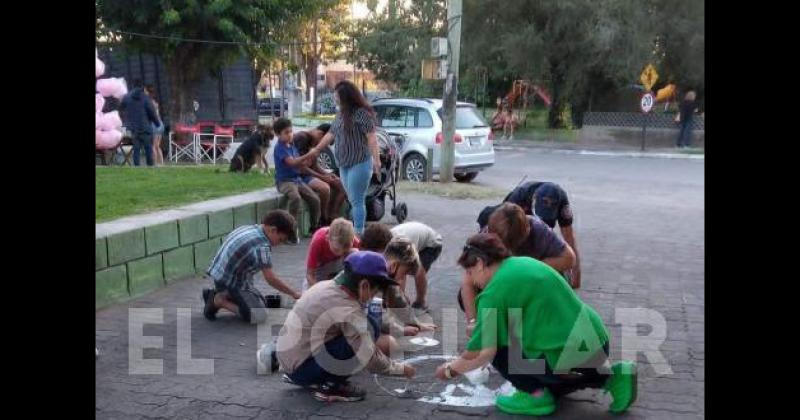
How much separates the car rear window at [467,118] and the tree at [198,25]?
23.7 ft

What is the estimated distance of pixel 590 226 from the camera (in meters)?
9.89

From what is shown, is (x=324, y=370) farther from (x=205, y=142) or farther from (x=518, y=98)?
(x=518, y=98)

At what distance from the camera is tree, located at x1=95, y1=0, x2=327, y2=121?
18578 mm

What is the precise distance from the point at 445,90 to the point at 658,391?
9.47 metres

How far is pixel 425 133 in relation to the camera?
13.9m

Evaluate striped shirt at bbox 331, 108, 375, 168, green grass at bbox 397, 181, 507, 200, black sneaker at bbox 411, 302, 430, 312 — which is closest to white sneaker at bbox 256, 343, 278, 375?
black sneaker at bbox 411, 302, 430, 312

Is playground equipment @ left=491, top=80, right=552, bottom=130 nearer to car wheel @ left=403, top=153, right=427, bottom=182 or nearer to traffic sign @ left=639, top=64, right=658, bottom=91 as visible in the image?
traffic sign @ left=639, top=64, right=658, bottom=91

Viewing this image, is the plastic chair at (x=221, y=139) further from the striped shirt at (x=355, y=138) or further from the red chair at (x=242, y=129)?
the striped shirt at (x=355, y=138)

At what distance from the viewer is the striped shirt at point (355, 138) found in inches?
305

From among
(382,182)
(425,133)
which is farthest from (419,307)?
(425,133)

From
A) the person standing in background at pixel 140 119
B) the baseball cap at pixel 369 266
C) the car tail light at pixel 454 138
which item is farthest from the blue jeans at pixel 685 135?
the baseball cap at pixel 369 266

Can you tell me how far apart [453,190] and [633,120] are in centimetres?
1457
